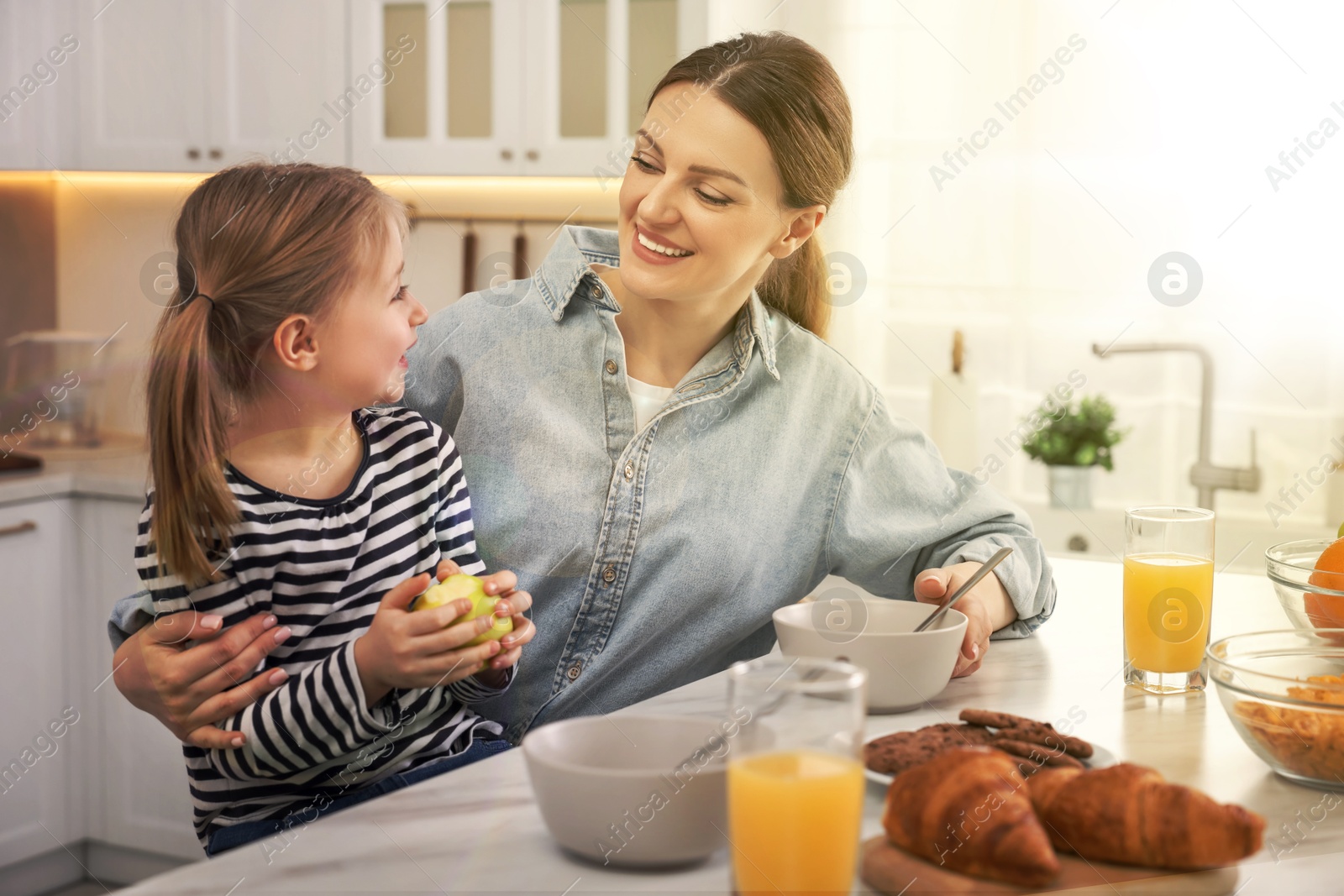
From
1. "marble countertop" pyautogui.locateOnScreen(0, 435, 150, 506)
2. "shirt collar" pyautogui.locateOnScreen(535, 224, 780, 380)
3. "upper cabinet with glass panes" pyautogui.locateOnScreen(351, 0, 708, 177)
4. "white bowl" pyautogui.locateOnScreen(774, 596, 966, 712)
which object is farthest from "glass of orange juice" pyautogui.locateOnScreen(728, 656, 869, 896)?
"upper cabinet with glass panes" pyautogui.locateOnScreen(351, 0, 708, 177)

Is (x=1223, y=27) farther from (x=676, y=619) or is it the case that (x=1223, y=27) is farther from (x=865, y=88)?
(x=676, y=619)

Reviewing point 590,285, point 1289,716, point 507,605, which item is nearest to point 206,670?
point 507,605

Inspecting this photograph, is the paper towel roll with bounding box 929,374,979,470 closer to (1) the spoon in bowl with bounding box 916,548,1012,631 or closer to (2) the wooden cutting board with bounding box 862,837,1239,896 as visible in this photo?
(1) the spoon in bowl with bounding box 916,548,1012,631

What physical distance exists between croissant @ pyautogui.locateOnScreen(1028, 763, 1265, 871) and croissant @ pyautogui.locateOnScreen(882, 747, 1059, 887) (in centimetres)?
3

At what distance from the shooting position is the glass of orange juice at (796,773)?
40cm

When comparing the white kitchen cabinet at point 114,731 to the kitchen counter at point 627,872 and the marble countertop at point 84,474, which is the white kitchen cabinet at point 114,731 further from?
the kitchen counter at point 627,872

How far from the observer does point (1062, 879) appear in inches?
17.8

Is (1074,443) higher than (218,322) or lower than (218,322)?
lower

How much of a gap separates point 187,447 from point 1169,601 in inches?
26.0

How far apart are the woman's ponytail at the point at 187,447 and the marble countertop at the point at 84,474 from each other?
0.05 meters

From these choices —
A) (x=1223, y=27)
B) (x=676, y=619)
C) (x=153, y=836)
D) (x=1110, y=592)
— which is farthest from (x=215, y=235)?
(x=1223, y=27)

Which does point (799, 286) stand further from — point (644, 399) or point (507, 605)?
point (507, 605)

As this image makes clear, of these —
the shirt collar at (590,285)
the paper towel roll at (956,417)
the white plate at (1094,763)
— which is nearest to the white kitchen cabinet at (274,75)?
the shirt collar at (590,285)

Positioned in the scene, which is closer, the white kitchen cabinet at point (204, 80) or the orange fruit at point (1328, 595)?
the orange fruit at point (1328, 595)
